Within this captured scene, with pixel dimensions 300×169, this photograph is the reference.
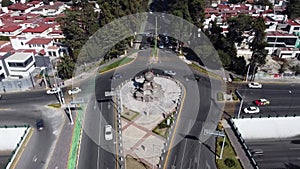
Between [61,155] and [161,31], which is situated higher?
[161,31]

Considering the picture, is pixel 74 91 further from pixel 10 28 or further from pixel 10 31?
pixel 10 28

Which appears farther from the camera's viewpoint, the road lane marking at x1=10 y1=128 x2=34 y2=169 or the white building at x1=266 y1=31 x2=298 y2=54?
the white building at x1=266 y1=31 x2=298 y2=54

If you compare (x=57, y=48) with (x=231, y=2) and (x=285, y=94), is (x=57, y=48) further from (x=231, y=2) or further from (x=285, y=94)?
(x=231, y=2)

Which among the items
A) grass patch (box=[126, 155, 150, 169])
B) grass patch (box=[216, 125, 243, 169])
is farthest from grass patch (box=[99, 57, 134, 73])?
grass patch (box=[216, 125, 243, 169])

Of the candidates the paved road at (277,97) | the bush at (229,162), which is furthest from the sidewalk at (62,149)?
the paved road at (277,97)

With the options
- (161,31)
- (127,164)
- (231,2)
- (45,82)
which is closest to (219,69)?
(161,31)

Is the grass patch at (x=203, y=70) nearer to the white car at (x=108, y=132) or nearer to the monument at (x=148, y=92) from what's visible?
the monument at (x=148, y=92)

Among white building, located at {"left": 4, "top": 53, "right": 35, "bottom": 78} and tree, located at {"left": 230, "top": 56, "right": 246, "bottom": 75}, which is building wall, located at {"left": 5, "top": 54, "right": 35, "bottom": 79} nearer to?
white building, located at {"left": 4, "top": 53, "right": 35, "bottom": 78}
